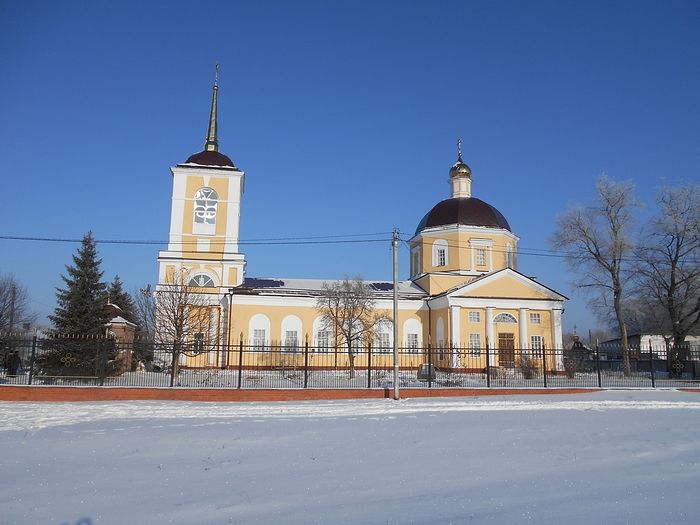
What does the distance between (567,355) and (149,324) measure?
1094 inches

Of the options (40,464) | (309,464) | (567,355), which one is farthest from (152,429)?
(567,355)

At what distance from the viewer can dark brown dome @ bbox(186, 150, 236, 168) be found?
34619 mm

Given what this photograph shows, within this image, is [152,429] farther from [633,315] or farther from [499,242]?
[633,315]

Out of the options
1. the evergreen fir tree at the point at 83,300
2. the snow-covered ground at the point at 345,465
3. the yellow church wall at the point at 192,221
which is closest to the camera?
the snow-covered ground at the point at 345,465

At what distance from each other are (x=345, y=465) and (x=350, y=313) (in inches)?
917

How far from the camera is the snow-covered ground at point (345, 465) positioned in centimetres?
596

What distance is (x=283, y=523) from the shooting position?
5598 mm

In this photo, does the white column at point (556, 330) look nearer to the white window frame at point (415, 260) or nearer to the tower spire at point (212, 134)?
the white window frame at point (415, 260)

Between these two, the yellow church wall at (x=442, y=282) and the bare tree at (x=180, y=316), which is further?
the yellow church wall at (x=442, y=282)

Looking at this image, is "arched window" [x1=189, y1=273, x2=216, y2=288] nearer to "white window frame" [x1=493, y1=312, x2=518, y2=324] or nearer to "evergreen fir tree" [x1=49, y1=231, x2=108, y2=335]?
"evergreen fir tree" [x1=49, y1=231, x2=108, y2=335]

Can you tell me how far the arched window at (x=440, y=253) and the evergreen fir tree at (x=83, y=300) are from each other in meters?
21.0

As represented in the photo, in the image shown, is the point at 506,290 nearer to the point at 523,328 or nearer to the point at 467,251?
the point at 523,328

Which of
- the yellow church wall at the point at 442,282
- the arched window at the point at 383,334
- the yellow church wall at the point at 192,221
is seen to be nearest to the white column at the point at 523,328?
A: the yellow church wall at the point at 442,282

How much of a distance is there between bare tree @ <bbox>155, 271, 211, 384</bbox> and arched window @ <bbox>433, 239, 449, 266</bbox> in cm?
1566
